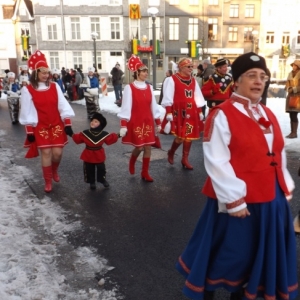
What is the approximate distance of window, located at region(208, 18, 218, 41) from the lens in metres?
39.6

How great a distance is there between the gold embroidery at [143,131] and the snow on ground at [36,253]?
1632 millimetres

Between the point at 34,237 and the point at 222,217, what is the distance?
2383 millimetres

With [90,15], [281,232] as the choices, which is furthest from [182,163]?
[90,15]

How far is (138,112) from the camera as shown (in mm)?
5703

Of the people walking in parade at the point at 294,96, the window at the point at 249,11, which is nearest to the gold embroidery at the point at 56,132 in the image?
the people walking in parade at the point at 294,96

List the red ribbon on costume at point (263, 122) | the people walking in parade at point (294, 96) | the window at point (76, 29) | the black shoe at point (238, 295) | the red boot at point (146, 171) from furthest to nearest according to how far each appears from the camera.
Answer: the window at point (76, 29)
the people walking in parade at point (294, 96)
the red boot at point (146, 171)
the black shoe at point (238, 295)
the red ribbon on costume at point (263, 122)

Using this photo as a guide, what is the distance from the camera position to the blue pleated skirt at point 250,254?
8.00 feet

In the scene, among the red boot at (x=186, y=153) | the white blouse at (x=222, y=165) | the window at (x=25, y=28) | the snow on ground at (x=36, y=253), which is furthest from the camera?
the window at (x=25, y=28)

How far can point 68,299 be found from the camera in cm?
302

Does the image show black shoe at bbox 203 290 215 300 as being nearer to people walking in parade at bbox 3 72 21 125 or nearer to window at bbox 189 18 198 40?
people walking in parade at bbox 3 72 21 125

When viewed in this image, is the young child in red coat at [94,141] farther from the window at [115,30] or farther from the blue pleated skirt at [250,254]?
the window at [115,30]

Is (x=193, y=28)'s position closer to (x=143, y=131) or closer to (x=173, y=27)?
(x=173, y=27)

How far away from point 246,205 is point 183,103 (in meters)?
4.08

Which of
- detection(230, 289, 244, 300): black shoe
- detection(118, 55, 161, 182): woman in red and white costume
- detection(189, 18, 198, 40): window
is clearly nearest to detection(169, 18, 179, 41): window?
detection(189, 18, 198, 40): window
